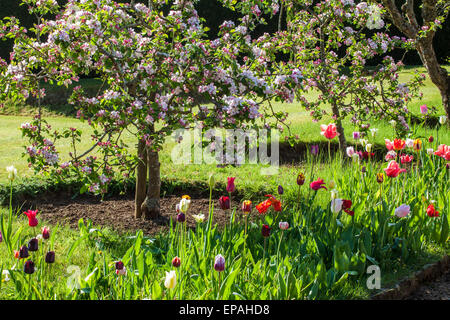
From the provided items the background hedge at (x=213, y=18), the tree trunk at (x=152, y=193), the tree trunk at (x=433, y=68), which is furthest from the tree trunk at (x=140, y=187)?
Result: the background hedge at (x=213, y=18)

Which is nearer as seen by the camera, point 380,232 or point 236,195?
point 380,232

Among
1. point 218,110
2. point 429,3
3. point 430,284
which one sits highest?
point 429,3

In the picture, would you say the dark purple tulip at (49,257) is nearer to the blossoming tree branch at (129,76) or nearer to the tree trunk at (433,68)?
the blossoming tree branch at (129,76)

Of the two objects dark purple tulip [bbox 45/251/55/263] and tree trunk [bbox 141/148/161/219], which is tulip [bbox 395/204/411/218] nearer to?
dark purple tulip [bbox 45/251/55/263]

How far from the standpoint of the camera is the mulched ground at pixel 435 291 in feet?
10.2

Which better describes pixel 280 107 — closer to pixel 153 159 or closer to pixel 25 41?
pixel 153 159

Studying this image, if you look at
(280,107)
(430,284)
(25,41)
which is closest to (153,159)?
(25,41)

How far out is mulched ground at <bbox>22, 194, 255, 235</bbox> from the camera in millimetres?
4262

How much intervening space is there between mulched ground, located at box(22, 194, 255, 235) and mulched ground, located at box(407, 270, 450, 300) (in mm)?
1624

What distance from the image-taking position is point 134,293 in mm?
2393

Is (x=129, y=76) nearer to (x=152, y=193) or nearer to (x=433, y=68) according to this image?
(x=152, y=193)

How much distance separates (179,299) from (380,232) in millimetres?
1596

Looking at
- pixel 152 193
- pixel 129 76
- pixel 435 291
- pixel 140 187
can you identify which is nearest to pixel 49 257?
pixel 129 76
